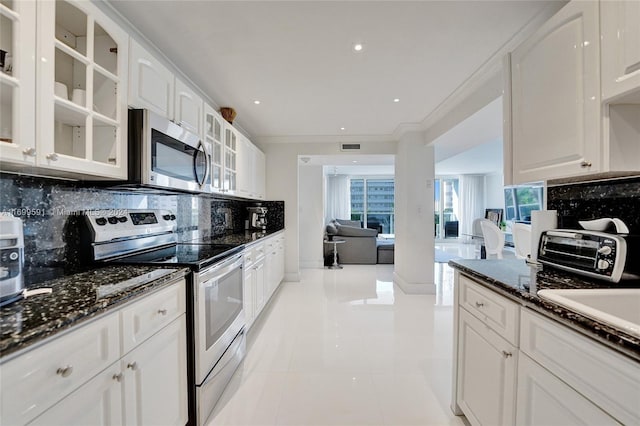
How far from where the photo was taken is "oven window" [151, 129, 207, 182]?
1648 mm

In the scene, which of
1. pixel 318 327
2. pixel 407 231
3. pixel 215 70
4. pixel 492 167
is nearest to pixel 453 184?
pixel 492 167

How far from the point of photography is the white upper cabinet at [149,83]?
1545 mm

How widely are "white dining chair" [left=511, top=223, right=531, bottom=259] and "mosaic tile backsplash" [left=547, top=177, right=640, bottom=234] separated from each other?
6.15 ft

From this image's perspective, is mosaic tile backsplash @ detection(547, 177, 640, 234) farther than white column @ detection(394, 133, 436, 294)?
No

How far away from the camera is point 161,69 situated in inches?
70.2

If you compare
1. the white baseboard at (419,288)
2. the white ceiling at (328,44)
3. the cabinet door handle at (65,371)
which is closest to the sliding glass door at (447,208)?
the white baseboard at (419,288)

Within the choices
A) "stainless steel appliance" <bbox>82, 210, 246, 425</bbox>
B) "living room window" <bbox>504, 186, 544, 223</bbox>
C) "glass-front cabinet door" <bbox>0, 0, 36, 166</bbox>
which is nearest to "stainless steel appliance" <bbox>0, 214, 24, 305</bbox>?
"glass-front cabinet door" <bbox>0, 0, 36, 166</bbox>

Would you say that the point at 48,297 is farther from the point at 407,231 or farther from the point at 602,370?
the point at 407,231

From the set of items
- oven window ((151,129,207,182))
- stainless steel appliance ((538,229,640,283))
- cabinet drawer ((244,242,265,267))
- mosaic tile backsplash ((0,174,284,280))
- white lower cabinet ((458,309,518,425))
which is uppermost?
oven window ((151,129,207,182))

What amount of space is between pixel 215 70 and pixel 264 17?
882 mm

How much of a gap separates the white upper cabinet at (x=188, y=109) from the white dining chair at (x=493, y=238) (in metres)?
4.48

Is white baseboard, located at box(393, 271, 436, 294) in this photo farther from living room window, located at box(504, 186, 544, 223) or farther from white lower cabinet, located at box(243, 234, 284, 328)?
living room window, located at box(504, 186, 544, 223)

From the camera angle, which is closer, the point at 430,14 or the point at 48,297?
the point at 48,297

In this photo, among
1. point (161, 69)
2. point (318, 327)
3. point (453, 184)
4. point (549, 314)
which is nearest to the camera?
point (549, 314)
